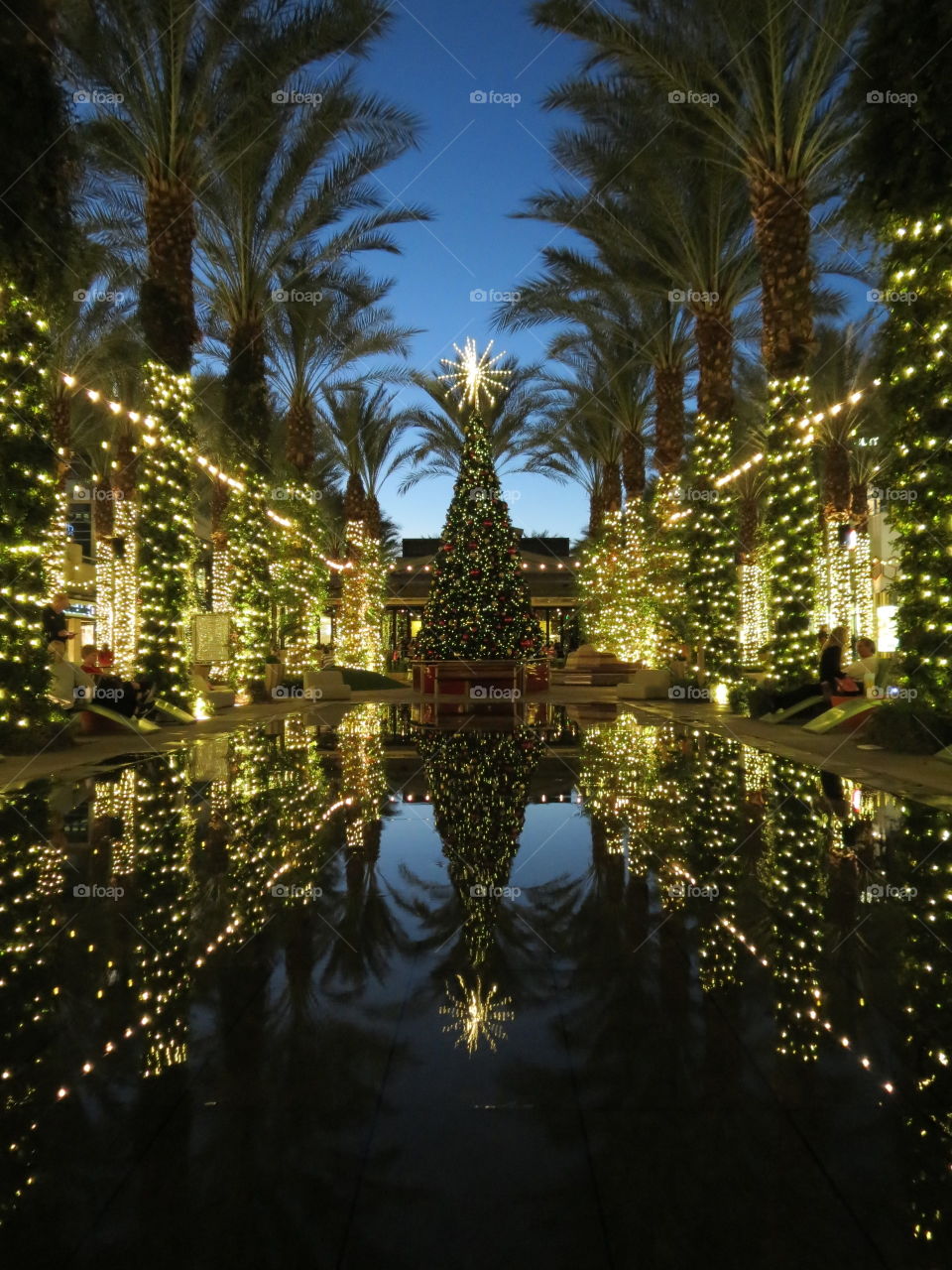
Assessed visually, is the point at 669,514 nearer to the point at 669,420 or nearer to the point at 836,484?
the point at 669,420

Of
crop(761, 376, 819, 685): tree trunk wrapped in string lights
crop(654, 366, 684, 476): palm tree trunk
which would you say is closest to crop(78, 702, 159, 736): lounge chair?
crop(761, 376, 819, 685): tree trunk wrapped in string lights

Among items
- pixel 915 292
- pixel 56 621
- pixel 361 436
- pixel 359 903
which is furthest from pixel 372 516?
pixel 359 903

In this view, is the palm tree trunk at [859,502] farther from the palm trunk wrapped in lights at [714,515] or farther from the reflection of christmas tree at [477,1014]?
the reflection of christmas tree at [477,1014]

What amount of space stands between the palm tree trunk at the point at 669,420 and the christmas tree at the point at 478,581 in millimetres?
4628

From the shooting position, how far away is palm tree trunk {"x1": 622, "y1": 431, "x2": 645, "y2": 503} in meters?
27.3

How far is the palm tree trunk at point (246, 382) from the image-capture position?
20.1 meters

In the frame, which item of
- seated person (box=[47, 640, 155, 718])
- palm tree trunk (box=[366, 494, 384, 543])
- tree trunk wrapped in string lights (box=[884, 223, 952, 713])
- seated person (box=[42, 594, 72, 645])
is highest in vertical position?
palm tree trunk (box=[366, 494, 384, 543])

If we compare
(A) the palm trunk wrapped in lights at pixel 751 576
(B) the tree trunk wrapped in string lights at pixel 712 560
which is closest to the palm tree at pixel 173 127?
(B) the tree trunk wrapped in string lights at pixel 712 560

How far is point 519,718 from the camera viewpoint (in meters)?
16.9

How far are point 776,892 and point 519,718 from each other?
12.1 m

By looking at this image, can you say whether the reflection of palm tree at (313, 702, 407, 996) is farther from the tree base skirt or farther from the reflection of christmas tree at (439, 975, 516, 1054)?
the tree base skirt

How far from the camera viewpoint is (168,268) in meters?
15.3

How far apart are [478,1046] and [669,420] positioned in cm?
2077

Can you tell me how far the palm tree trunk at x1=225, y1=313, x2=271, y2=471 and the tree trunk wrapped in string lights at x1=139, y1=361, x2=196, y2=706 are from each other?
415 centimetres
